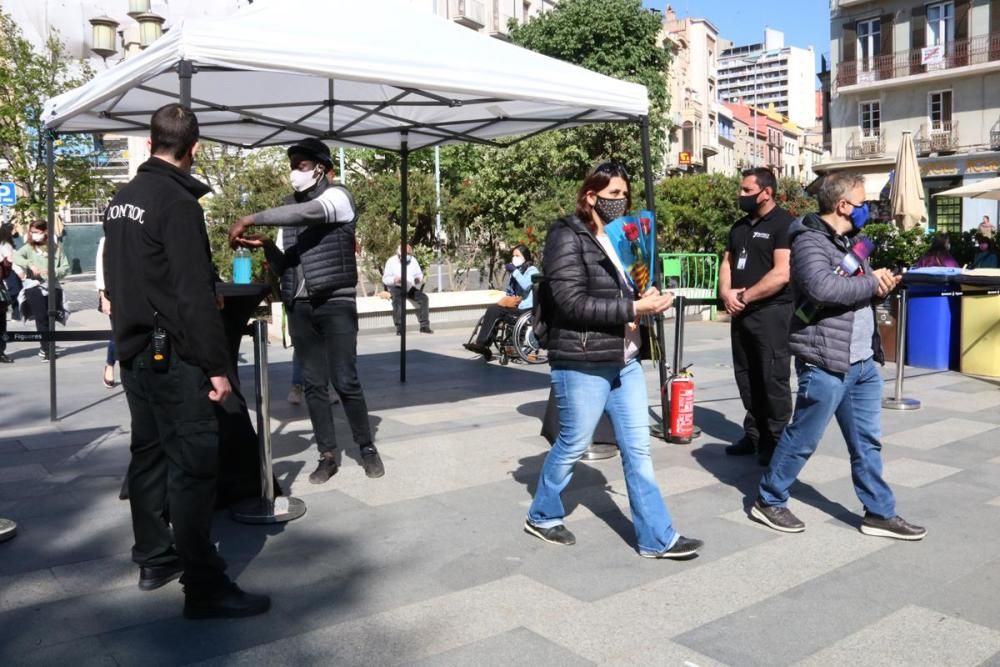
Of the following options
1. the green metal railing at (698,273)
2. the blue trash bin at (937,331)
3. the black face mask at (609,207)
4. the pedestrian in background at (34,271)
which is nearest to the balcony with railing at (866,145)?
the green metal railing at (698,273)

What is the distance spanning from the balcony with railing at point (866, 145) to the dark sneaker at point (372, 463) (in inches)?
1652

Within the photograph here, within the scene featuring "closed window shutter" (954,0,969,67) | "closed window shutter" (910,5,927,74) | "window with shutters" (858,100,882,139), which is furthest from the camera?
"window with shutters" (858,100,882,139)

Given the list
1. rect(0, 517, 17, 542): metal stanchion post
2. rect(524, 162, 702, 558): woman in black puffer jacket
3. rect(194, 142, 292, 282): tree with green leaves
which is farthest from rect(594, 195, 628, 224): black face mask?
rect(194, 142, 292, 282): tree with green leaves

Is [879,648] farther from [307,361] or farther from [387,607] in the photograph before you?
[307,361]

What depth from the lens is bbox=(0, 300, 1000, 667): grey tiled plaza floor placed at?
3443 mm

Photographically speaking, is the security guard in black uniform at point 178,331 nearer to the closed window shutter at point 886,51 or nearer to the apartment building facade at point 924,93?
the apartment building facade at point 924,93

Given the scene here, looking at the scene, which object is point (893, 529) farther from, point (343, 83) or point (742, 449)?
point (343, 83)

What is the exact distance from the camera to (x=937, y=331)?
35.4 ft

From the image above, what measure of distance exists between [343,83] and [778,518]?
4970mm

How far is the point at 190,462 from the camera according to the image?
11.7 ft

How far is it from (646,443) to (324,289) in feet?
7.49

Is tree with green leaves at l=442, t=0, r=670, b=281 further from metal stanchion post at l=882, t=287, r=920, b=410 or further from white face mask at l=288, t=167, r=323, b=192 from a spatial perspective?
white face mask at l=288, t=167, r=323, b=192

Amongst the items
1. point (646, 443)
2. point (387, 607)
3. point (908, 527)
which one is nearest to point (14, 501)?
point (387, 607)

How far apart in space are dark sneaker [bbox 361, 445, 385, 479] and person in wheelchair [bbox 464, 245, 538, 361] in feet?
17.6
